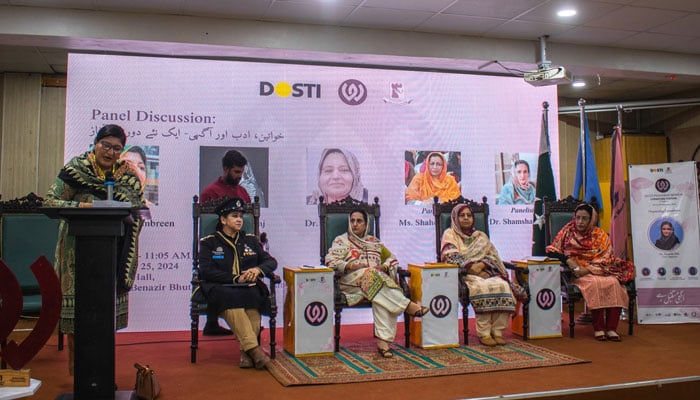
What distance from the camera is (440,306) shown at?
477 centimetres

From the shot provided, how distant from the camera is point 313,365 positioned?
422cm

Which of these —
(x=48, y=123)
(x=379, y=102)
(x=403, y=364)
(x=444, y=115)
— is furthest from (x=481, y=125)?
(x=48, y=123)

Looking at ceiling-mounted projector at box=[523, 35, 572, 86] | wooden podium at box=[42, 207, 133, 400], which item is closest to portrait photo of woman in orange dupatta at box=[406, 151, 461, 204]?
ceiling-mounted projector at box=[523, 35, 572, 86]

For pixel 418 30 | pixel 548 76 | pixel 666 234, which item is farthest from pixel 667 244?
pixel 418 30

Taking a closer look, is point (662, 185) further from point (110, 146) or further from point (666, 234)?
point (110, 146)

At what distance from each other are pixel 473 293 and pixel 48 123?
16.8ft

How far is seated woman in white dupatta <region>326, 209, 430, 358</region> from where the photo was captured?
14.9 feet

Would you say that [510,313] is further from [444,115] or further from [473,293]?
[444,115]

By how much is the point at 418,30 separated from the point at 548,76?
4.32 ft

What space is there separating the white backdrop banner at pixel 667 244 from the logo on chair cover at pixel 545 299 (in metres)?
1.35

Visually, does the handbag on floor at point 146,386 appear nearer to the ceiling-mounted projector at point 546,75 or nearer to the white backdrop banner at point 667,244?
the ceiling-mounted projector at point 546,75

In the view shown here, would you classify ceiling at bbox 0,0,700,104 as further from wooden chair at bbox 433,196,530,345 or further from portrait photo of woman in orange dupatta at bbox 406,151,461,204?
wooden chair at bbox 433,196,530,345

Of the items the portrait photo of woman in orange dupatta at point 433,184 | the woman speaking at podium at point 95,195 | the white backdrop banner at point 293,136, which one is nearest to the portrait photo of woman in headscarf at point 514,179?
the white backdrop banner at point 293,136

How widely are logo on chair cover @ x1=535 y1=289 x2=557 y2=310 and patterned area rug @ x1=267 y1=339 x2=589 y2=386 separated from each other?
16.2 inches
